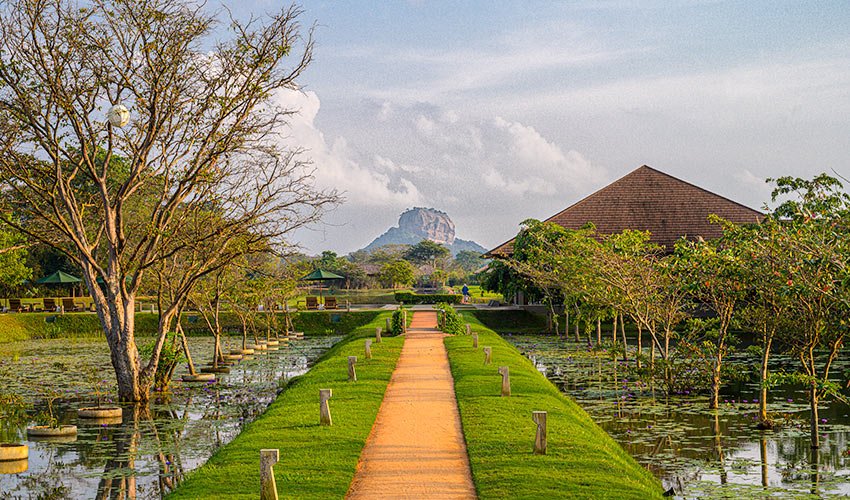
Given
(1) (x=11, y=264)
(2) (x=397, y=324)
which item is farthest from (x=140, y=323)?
(2) (x=397, y=324)

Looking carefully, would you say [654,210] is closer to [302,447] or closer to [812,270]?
[812,270]

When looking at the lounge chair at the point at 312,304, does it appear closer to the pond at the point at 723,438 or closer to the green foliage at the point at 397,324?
the green foliage at the point at 397,324

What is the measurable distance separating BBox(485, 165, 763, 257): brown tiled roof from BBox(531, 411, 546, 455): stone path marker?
3359 cm

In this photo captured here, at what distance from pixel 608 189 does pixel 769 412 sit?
33.2 meters

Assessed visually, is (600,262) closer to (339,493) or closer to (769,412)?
(769,412)

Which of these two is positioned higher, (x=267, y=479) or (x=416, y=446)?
(x=267, y=479)

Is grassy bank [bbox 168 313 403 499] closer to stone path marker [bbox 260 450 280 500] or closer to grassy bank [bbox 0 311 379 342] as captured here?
stone path marker [bbox 260 450 280 500]

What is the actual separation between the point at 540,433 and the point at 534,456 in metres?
0.30

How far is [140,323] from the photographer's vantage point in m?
40.4

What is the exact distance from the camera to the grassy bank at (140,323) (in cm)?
4021

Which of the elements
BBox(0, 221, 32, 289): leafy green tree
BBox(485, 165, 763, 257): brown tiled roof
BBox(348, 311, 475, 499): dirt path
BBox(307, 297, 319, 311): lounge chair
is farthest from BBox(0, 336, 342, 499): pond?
BBox(485, 165, 763, 257): brown tiled roof

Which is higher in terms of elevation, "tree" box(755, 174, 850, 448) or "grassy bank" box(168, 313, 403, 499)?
"tree" box(755, 174, 850, 448)

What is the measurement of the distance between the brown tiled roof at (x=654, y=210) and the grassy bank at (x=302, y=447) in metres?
29.2

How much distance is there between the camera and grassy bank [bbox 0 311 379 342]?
132 feet
